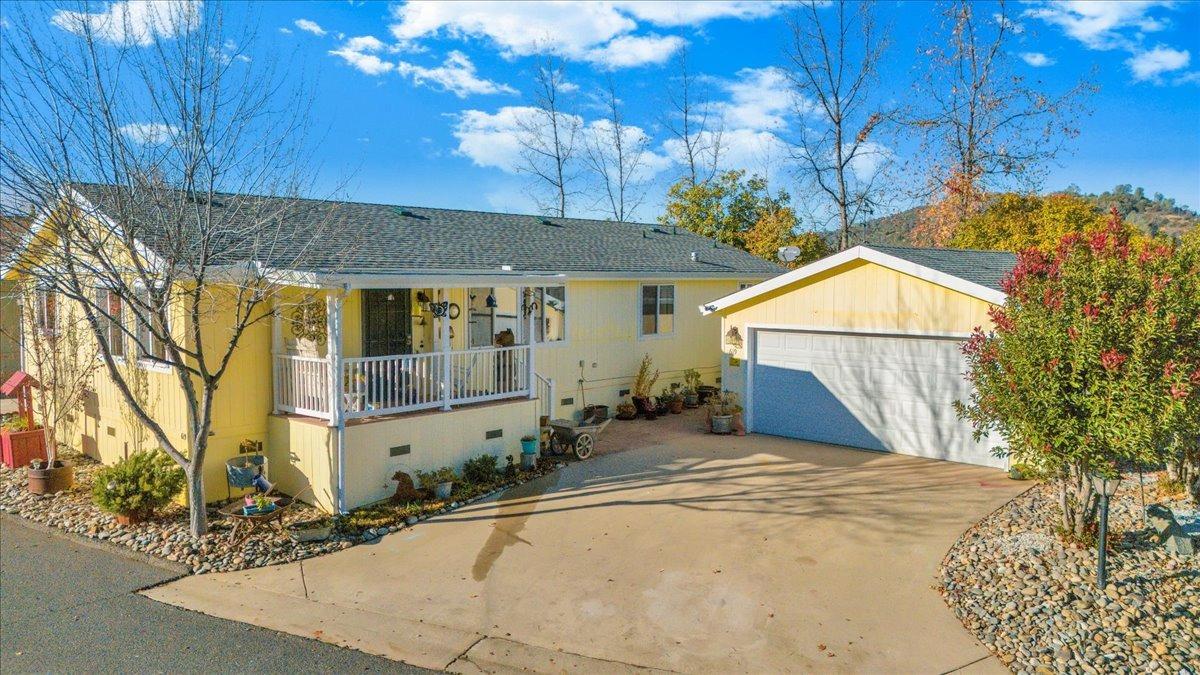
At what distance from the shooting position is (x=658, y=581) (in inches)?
282

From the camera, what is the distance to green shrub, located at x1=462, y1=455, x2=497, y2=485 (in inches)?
412

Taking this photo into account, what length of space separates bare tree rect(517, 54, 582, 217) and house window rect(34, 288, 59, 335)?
67.2ft

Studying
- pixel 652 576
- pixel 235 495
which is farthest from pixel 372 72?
pixel 652 576

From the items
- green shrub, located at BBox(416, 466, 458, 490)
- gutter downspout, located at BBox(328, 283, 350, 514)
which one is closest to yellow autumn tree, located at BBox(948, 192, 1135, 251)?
green shrub, located at BBox(416, 466, 458, 490)

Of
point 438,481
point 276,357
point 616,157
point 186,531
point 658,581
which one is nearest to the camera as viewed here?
point 658,581

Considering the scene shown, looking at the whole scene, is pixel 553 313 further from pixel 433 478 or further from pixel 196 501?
pixel 196 501

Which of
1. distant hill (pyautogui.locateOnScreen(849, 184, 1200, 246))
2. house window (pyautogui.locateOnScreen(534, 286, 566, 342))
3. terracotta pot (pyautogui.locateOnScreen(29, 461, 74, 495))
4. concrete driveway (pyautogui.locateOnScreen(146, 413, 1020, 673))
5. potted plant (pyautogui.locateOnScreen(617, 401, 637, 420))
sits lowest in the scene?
concrete driveway (pyautogui.locateOnScreen(146, 413, 1020, 673))

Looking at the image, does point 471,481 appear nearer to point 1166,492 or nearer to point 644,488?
point 644,488

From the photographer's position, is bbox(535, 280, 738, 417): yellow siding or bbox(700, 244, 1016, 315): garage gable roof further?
bbox(535, 280, 738, 417): yellow siding

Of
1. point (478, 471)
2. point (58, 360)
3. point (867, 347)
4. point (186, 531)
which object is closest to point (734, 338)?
point (867, 347)

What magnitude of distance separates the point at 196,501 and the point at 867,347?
400 inches

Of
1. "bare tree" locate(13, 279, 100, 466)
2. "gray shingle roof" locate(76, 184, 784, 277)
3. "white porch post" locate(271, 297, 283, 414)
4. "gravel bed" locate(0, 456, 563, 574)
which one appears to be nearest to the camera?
"gravel bed" locate(0, 456, 563, 574)

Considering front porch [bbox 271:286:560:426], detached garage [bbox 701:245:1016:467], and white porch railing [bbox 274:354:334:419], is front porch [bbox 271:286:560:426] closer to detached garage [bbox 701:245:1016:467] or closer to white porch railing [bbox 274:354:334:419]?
white porch railing [bbox 274:354:334:419]

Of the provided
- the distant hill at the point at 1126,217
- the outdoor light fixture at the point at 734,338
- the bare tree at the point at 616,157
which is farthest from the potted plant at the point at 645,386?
the bare tree at the point at 616,157
